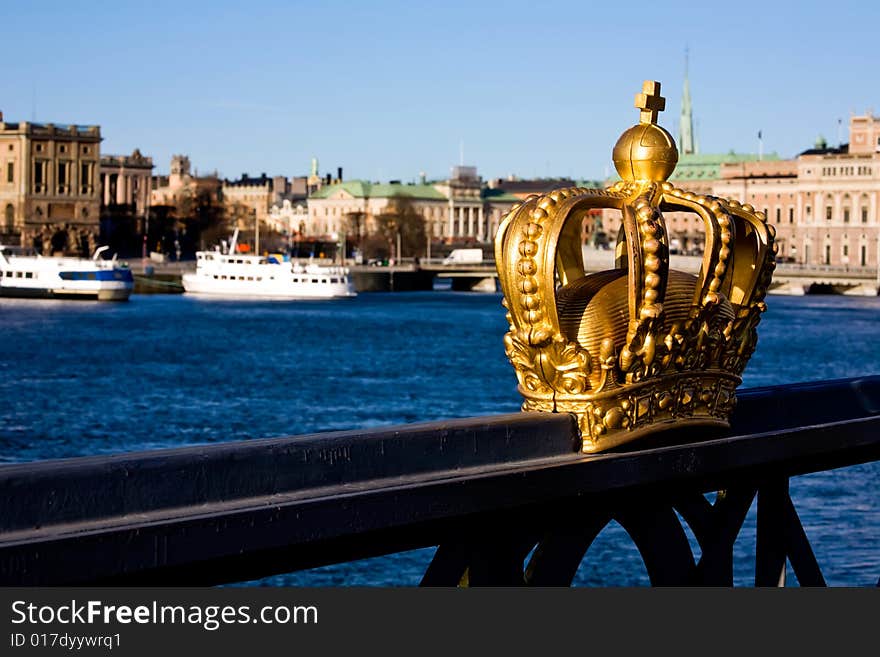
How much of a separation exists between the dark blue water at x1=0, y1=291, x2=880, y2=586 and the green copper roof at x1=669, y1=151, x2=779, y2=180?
74.2 m

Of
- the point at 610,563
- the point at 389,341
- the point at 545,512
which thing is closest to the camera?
the point at 545,512

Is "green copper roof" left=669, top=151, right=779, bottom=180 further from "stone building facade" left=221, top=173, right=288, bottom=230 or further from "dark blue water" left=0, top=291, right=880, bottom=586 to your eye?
"dark blue water" left=0, top=291, right=880, bottom=586

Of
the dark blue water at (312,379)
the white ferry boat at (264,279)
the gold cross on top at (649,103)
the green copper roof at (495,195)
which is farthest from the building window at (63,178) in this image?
the gold cross on top at (649,103)

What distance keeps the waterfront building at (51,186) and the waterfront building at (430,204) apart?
45.5 m

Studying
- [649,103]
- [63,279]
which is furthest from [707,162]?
[649,103]

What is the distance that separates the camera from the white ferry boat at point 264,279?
287 ft

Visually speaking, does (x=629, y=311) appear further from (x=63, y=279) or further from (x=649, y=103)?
(x=63, y=279)

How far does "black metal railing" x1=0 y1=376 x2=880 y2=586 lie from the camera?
269cm

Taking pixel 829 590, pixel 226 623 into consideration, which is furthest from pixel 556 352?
pixel 226 623

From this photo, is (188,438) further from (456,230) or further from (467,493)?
(456,230)

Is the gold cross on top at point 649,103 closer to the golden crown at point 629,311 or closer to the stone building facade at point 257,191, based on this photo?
the golden crown at point 629,311

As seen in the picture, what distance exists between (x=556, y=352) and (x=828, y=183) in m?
126

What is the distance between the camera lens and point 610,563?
15.1 m

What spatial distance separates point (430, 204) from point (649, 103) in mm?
159703
